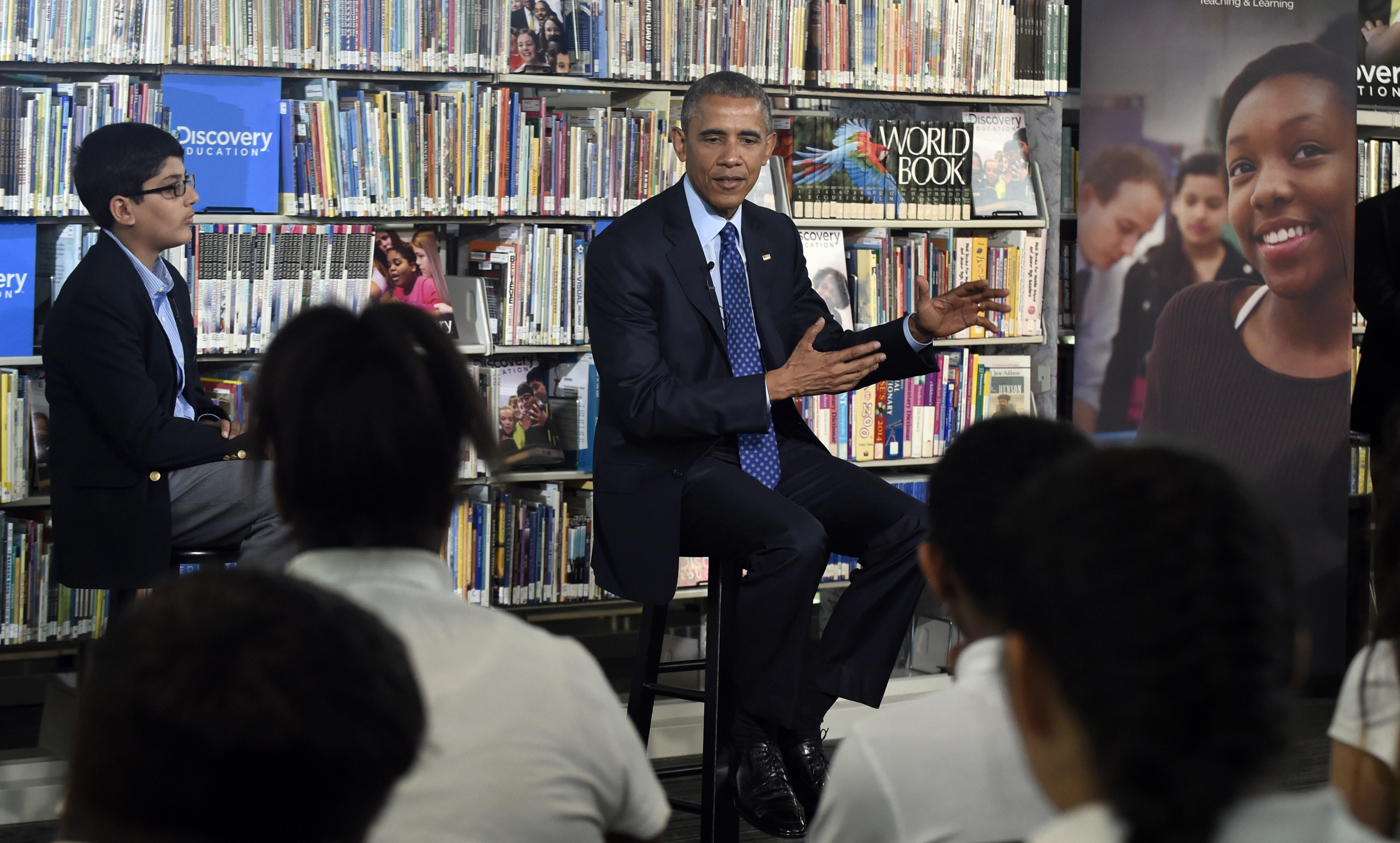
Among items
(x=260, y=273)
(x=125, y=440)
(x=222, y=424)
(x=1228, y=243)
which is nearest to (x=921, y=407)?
(x=1228, y=243)

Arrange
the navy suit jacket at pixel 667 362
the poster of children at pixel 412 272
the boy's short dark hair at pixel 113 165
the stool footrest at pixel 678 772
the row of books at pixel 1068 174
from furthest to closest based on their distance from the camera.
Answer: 1. the row of books at pixel 1068 174
2. the poster of children at pixel 412 272
3. the stool footrest at pixel 678 772
4. the boy's short dark hair at pixel 113 165
5. the navy suit jacket at pixel 667 362

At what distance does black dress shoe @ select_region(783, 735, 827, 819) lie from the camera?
2.57 meters

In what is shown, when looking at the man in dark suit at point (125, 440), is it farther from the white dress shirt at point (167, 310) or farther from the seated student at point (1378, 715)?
the seated student at point (1378, 715)

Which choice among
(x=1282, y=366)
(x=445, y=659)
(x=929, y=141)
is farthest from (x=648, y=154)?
(x=445, y=659)

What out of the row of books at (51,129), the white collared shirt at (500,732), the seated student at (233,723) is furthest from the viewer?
the row of books at (51,129)

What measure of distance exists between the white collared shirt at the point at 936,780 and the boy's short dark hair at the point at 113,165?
7.75ft

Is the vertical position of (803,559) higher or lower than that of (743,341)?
lower

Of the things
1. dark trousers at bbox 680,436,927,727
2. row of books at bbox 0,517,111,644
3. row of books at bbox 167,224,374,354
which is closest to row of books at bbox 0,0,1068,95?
row of books at bbox 167,224,374,354

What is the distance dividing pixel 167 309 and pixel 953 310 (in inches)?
68.6

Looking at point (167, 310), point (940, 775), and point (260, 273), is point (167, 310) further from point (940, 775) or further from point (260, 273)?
point (940, 775)

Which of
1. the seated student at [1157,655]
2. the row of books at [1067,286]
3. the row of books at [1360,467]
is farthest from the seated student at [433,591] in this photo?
the row of books at [1360,467]

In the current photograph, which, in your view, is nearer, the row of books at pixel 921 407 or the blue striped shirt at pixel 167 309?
the blue striped shirt at pixel 167 309

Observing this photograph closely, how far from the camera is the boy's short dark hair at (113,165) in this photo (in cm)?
288

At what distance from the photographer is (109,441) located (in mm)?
2736
